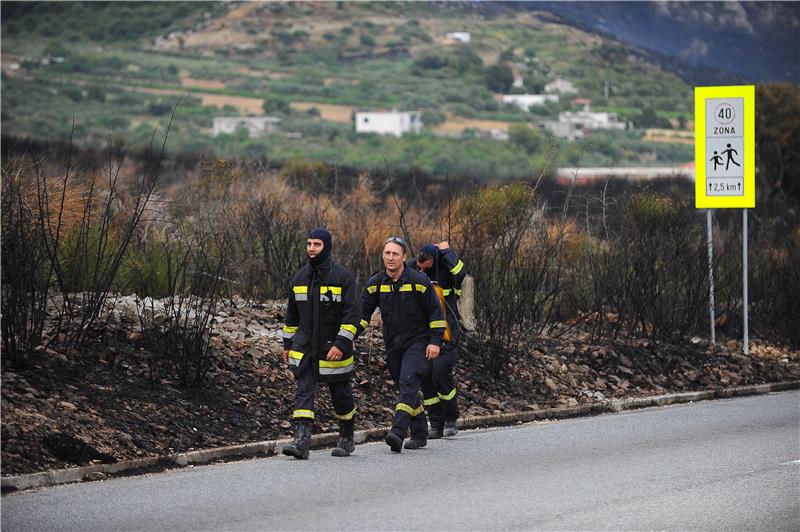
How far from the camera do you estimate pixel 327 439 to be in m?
13.7

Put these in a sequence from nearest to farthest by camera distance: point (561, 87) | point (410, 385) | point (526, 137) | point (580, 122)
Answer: point (410, 385) < point (526, 137) < point (580, 122) < point (561, 87)

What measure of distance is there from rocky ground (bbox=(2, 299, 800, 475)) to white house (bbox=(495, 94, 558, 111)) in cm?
15199

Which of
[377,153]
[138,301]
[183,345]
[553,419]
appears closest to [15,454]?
[183,345]

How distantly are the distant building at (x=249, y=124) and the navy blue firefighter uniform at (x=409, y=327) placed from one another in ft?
400

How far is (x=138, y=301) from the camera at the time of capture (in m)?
15.7

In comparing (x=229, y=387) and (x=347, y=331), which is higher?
(x=347, y=331)

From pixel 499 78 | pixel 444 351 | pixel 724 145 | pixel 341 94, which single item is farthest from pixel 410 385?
pixel 499 78

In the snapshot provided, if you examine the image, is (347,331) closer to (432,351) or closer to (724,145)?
(432,351)

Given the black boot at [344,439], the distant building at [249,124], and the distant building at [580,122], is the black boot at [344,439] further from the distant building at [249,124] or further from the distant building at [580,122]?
the distant building at [580,122]

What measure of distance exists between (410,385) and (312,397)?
42.4 inches

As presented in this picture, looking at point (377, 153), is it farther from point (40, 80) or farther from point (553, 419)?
point (553, 419)

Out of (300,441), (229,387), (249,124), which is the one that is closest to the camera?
(300,441)

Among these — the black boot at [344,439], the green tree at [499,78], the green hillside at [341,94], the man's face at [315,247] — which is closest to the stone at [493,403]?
the black boot at [344,439]

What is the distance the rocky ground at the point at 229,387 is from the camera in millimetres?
12062
